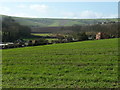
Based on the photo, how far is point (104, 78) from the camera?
27.5ft

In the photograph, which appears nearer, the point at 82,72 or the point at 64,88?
the point at 64,88

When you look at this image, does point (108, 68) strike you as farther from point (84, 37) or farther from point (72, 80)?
point (84, 37)

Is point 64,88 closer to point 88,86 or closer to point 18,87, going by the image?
point 88,86

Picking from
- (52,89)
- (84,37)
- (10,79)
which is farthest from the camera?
(84,37)

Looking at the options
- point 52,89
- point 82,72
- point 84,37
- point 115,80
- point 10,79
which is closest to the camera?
point 52,89

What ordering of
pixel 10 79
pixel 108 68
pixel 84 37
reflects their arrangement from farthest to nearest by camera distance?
pixel 84 37 < pixel 108 68 < pixel 10 79

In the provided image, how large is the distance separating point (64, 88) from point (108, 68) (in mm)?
4570

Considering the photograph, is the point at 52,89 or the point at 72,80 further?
the point at 72,80

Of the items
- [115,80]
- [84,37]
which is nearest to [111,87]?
[115,80]

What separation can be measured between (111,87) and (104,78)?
1.24 meters

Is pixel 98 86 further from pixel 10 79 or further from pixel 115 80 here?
pixel 10 79

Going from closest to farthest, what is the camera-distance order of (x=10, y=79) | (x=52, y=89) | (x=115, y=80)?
(x=52, y=89) → (x=115, y=80) → (x=10, y=79)

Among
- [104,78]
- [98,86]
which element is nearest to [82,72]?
[104,78]

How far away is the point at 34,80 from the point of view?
836 centimetres
